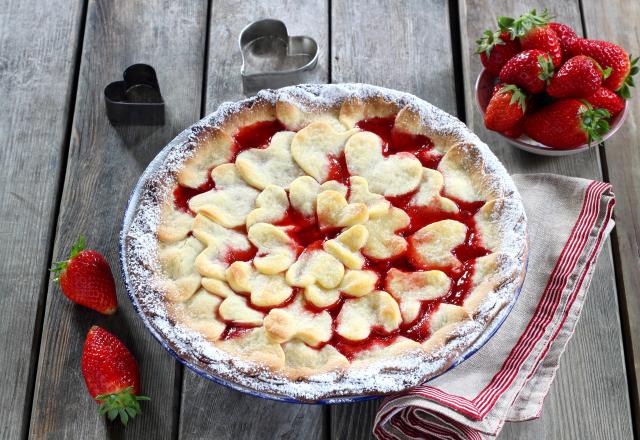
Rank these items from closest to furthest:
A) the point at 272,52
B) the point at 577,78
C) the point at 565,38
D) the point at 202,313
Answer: the point at 202,313 < the point at 577,78 < the point at 565,38 < the point at 272,52

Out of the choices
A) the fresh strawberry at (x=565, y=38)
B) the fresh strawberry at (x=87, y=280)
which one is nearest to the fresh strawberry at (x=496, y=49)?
the fresh strawberry at (x=565, y=38)

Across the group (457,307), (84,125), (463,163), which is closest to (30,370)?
(84,125)

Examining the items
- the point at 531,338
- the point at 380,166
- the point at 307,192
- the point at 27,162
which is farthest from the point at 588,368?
the point at 27,162

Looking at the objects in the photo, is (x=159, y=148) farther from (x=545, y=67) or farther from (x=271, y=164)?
(x=545, y=67)

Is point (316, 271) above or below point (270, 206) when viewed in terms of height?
below

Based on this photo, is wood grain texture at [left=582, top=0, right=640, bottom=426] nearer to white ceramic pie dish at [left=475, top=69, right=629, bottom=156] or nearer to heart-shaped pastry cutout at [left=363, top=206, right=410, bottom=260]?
A: white ceramic pie dish at [left=475, top=69, right=629, bottom=156]

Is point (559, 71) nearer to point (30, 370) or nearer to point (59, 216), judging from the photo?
point (59, 216)

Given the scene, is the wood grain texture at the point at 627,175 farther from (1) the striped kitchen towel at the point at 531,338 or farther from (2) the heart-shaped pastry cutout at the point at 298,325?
(2) the heart-shaped pastry cutout at the point at 298,325
